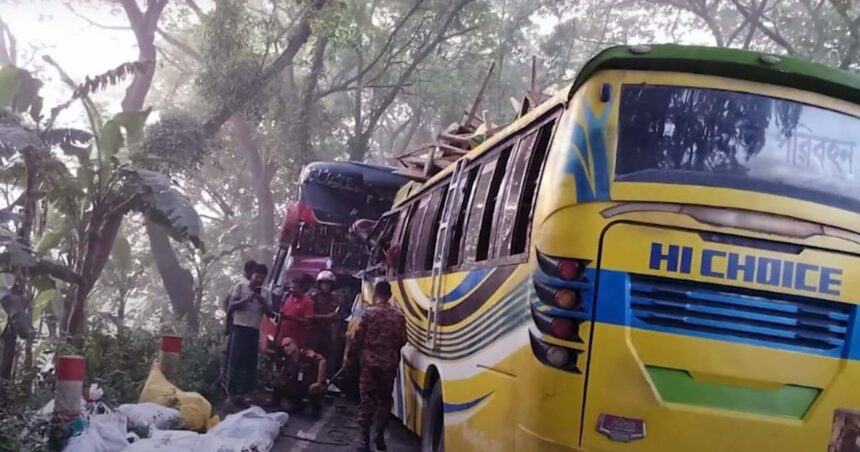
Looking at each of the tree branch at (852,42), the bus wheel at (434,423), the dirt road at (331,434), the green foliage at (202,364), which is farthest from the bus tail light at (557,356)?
the tree branch at (852,42)

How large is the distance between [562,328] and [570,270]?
0.29 metres

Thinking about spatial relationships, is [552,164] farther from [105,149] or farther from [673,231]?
[105,149]

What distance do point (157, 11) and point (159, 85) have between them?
11.9m

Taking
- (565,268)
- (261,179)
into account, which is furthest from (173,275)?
(565,268)

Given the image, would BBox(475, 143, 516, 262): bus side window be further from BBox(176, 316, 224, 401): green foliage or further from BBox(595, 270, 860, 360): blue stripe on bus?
BBox(176, 316, 224, 401): green foliage

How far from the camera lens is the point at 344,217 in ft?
47.8

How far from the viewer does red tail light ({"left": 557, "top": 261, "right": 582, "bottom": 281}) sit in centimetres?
427

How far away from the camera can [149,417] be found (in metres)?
6.91

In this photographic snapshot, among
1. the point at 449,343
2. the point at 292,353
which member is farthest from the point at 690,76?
the point at 292,353

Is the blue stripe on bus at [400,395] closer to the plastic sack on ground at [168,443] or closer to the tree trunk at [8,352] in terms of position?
the plastic sack on ground at [168,443]

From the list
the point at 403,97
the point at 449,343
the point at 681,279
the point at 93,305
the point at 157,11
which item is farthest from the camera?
the point at 403,97

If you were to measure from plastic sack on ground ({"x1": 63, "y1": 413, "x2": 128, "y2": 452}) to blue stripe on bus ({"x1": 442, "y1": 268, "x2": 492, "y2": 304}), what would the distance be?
2563 millimetres

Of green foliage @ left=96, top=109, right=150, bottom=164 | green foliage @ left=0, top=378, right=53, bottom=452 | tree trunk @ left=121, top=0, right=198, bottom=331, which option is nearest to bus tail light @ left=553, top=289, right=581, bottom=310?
green foliage @ left=0, top=378, right=53, bottom=452

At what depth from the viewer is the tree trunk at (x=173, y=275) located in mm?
18031
